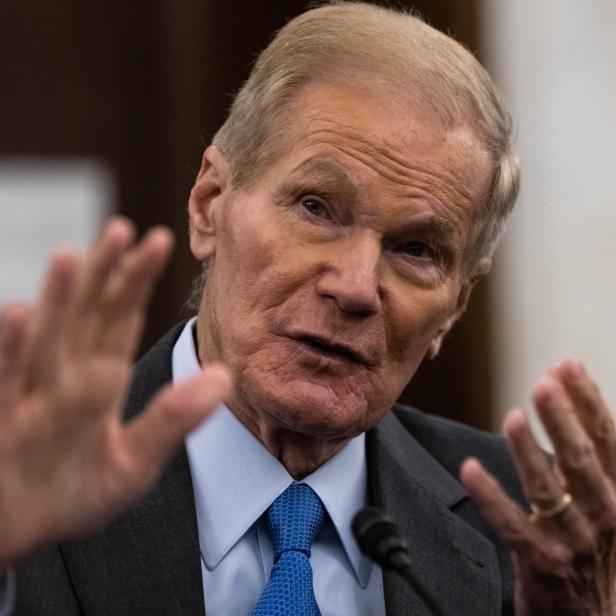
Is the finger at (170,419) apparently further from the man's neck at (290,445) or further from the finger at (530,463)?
the man's neck at (290,445)

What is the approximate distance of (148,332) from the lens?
243 inches

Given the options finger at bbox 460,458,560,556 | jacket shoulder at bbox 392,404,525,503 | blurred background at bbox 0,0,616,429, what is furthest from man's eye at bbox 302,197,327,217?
blurred background at bbox 0,0,616,429

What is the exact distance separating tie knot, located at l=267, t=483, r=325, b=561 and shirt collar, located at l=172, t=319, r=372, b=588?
2 cm

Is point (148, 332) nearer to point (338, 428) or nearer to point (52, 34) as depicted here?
point (52, 34)

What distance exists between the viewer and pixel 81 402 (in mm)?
1731

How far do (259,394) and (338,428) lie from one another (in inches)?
6.4

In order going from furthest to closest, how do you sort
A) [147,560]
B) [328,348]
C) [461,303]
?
[461,303] → [328,348] → [147,560]

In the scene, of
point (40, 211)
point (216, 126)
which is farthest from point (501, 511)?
point (216, 126)

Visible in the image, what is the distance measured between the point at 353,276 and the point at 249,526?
0.51 meters

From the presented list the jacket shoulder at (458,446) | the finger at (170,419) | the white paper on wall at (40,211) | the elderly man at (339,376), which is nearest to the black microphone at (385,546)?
the elderly man at (339,376)

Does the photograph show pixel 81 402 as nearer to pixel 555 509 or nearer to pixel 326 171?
pixel 555 509

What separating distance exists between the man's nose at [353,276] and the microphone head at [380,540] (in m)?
0.44

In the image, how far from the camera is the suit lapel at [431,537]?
2.74 meters

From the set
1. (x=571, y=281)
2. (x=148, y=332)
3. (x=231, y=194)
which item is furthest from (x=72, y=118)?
(x=231, y=194)
